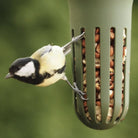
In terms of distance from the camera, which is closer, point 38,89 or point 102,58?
point 102,58

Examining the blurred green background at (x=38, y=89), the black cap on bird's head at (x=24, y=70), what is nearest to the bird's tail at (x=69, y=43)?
the black cap on bird's head at (x=24, y=70)

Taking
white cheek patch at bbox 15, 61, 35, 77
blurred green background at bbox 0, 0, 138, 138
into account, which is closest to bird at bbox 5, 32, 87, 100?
white cheek patch at bbox 15, 61, 35, 77

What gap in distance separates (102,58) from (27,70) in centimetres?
29

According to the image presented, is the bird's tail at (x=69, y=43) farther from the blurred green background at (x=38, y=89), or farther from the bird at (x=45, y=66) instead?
the blurred green background at (x=38, y=89)

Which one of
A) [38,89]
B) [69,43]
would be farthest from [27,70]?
[38,89]

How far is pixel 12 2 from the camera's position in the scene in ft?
7.75

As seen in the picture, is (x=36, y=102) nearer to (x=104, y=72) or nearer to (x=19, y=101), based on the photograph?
(x=19, y=101)

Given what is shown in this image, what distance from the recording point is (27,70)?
98 cm

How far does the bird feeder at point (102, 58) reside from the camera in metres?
1.06

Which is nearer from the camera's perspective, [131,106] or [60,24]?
[60,24]

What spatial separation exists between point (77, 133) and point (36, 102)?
464mm

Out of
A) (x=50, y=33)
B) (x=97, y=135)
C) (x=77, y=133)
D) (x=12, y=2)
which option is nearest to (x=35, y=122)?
(x=77, y=133)

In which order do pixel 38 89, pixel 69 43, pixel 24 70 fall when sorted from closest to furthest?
pixel 24 70
pixel 69 43
pixel 38 89

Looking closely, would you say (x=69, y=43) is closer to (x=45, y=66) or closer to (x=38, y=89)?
(x=45, y=66)
